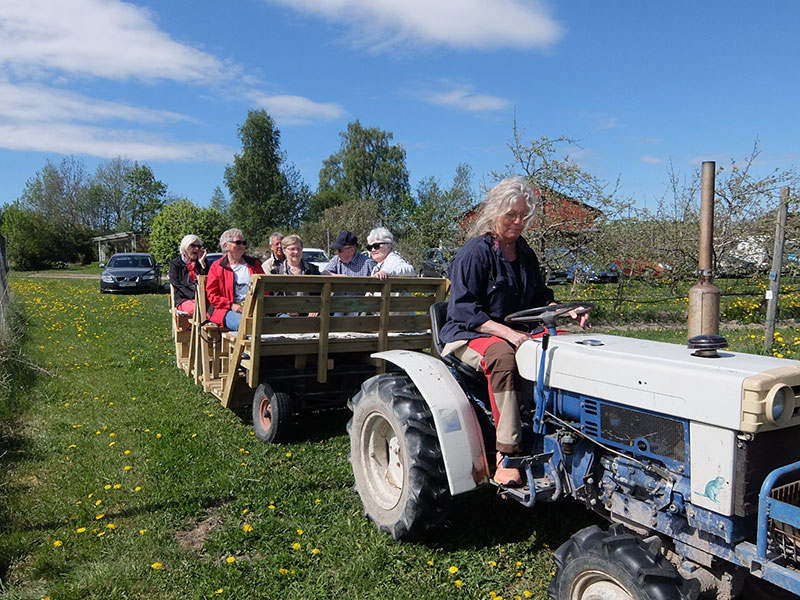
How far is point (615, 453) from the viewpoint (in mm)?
2717

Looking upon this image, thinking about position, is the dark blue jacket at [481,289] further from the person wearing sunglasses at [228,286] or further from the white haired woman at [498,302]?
the person wearing sunglasses at [228,286]

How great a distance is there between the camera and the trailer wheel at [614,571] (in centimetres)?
223

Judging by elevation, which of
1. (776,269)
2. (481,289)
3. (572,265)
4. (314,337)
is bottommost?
(314,337)

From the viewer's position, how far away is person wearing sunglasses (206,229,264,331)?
5.97m

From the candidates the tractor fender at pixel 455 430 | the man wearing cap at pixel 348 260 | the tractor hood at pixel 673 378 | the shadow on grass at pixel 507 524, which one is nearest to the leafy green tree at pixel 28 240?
the man wearing cap at pixel 348 260

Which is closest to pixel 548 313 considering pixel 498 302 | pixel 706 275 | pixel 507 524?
pixel 498 302

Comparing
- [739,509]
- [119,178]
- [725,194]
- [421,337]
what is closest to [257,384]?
[421,337]

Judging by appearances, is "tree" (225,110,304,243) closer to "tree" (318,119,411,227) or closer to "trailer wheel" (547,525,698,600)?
"tree" (318,119,411,227)

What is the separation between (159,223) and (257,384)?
A: 37.9 meters

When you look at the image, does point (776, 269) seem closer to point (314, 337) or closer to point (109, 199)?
point (314, 337)

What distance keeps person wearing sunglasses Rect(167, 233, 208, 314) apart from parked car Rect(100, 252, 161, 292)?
1371 centimetres

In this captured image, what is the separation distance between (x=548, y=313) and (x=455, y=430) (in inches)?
32.5

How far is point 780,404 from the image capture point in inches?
87.0

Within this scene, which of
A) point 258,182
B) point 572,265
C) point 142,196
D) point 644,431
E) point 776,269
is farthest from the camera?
point 142,196
